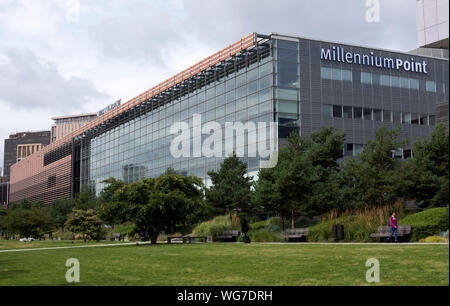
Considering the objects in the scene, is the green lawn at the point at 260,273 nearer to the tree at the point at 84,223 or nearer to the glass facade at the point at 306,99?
the tree at the point at 84,223

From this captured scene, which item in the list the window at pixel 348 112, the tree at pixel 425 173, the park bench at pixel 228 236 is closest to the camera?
the tree at pixel 425 173

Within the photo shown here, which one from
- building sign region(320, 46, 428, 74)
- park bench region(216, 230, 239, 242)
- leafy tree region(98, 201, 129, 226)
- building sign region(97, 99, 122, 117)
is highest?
building sign region(97, 99, 122, 117)

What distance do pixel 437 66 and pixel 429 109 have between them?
4595 millimetres

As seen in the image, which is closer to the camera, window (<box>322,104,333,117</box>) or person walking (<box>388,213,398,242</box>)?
person walking (<box>388,213,398,242</box>)

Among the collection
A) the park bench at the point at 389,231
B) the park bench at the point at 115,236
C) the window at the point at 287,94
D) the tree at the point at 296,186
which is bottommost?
the park bench at the point at 115,236

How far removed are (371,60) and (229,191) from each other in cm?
2198

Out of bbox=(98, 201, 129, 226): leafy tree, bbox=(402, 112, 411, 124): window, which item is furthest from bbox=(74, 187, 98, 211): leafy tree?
bbox=(402, 112, 411, 124): window

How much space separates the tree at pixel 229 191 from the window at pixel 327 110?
1205 cm

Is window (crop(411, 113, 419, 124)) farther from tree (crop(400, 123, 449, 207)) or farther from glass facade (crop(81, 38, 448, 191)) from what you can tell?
tree (crop(400, 123, 449, 207))

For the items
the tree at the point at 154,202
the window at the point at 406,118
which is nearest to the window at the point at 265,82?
the window at the point at 406,118

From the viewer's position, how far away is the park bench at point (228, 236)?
105ft

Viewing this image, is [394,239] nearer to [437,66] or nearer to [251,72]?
[251,72]

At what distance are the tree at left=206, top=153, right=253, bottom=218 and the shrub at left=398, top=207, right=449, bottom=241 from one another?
49.3 ft

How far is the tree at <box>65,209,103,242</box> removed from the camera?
1513 inches
